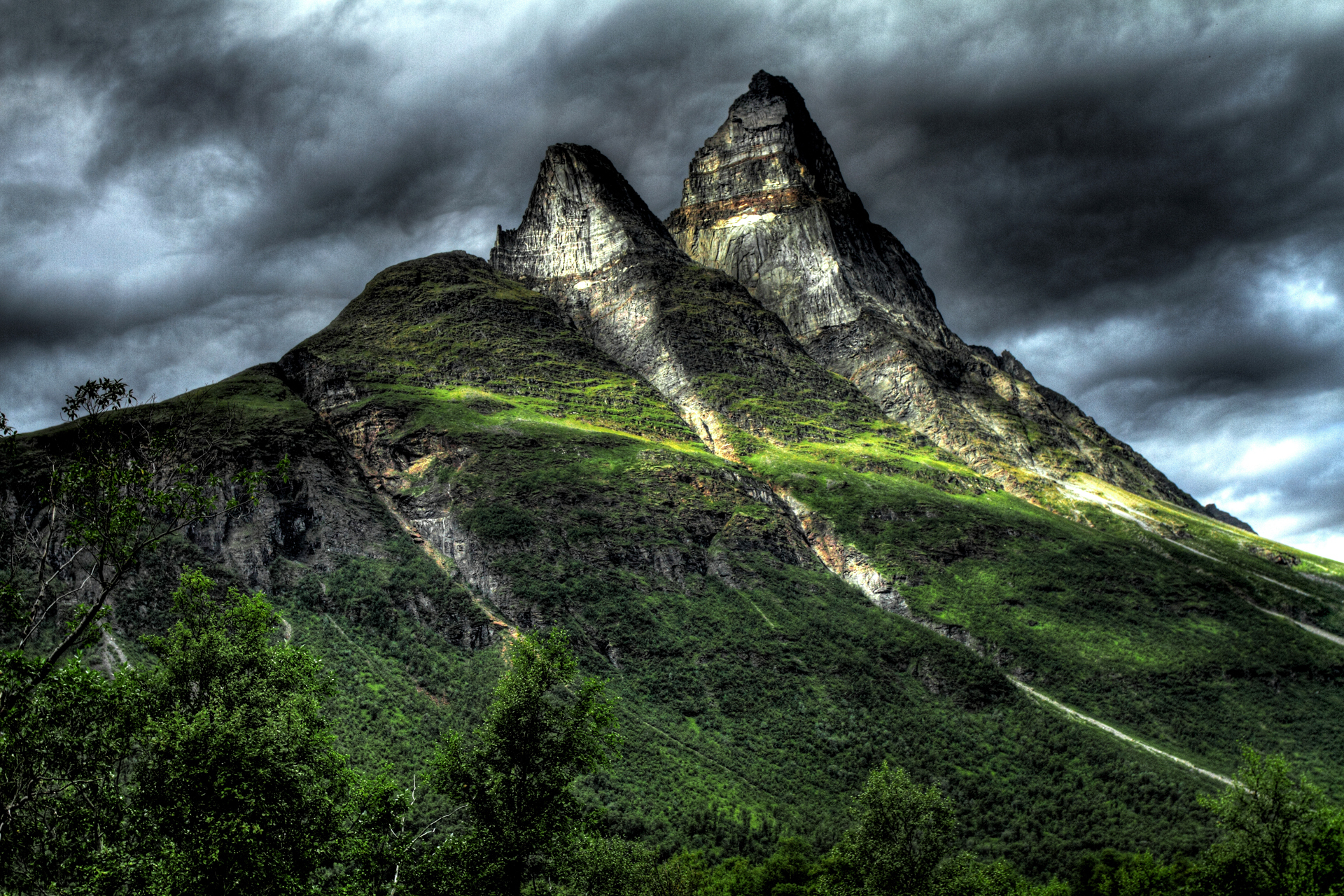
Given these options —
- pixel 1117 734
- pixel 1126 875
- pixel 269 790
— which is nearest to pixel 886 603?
pixel 1117 734

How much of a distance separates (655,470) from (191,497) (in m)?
128

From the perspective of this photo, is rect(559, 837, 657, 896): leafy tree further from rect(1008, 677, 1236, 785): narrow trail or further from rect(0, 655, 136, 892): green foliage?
rect(1008, 677, 1236, 785): narrow trail

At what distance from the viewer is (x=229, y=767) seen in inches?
859

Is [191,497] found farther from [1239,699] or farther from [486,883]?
[1239,699]

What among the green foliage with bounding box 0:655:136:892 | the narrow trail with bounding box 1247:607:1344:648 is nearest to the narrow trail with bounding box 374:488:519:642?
the green foliage with bounding box 0:655:136:892

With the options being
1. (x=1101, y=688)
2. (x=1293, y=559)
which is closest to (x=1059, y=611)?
(x=1101, y=688)

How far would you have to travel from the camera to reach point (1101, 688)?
115 m

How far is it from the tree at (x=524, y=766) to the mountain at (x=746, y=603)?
4431 cm

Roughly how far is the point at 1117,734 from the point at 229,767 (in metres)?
116

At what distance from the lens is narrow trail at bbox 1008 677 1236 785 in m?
A: 96.4

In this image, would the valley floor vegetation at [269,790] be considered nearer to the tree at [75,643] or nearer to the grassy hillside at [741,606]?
the tree at [75,643]

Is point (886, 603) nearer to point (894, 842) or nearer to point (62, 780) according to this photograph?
point (894, 842)

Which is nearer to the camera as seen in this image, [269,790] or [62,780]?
[62,780]

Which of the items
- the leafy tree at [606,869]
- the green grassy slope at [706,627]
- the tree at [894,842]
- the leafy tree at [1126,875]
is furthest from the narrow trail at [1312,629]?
the tree at [894,842]
